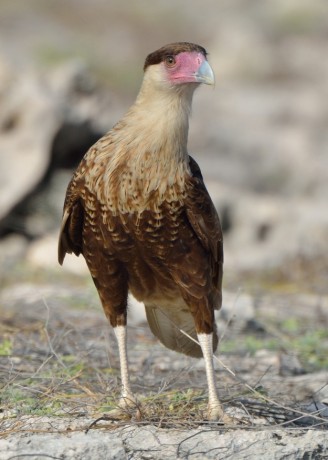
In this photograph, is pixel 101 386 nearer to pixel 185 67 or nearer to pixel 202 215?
pixel 202 215

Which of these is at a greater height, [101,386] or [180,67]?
[180,67]

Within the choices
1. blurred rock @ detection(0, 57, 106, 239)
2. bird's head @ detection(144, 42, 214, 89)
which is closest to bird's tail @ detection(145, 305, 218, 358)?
bird's head @ detection(144, 42, 214, 89)

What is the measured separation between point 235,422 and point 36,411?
840 millimetres

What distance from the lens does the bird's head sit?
4.46m

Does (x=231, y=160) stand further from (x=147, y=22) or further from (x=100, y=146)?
(x=147, y=22)

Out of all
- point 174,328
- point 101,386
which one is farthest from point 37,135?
point 101,386

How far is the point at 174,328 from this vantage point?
16.7 ft

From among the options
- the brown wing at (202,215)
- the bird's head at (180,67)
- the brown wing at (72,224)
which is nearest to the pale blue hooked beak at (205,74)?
the bird's head at (180,67)

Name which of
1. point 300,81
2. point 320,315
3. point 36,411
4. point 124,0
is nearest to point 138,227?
point 36,411

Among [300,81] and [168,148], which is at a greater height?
[168,148]

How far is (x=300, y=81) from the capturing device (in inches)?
818

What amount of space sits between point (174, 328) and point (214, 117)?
12782mm

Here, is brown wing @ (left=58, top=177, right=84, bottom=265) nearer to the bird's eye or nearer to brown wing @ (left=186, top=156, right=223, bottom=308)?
brown wing @ (left=186, top=156, right=223, bottom=308)

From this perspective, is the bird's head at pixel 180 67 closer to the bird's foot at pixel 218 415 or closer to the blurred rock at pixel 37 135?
the bird's foot at pixel 218 415
